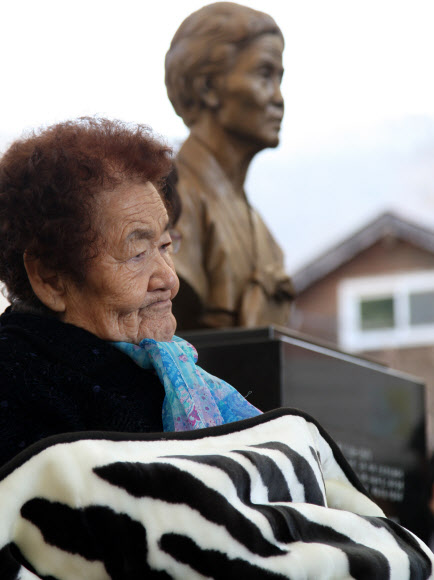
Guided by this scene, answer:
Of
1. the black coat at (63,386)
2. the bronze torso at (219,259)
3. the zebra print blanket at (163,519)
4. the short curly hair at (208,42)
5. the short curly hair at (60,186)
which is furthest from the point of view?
the short curly hair at (208,42)

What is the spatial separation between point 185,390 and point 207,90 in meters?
2.34

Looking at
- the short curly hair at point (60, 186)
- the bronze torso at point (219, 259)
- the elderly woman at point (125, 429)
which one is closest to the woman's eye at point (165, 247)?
the elderly woman at point (125, 429)

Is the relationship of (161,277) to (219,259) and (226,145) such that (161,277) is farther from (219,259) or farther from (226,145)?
(226,145)

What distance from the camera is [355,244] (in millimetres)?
14805

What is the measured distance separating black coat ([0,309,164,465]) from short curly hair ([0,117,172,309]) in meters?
0.09

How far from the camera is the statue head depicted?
342 centimetres

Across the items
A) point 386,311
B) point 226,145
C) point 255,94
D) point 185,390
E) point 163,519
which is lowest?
point 163,519

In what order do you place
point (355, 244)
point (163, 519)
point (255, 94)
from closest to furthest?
point (163, 519)
point (255, 94)
point (355, 244)

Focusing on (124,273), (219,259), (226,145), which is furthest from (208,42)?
(124,273)

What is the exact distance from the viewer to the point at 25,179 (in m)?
1.39

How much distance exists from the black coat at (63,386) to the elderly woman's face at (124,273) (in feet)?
0.19

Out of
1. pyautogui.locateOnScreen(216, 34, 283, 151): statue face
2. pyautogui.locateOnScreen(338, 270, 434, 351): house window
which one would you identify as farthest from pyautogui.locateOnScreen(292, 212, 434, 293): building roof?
pyautogui.locateOnScreen(216, 34, 283, 151): statue face

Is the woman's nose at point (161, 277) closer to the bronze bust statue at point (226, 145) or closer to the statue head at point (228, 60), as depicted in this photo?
the bronze bust statue at point (226, 145)

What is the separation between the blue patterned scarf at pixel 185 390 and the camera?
1.31 meters
